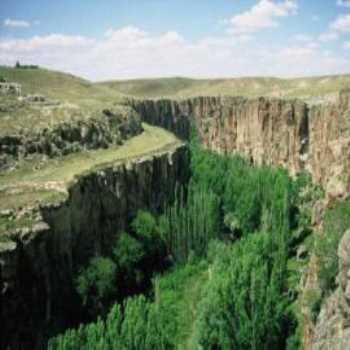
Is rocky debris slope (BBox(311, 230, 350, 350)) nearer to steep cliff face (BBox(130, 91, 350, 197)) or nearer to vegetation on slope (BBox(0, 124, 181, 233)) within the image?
steep cliff face (BBox(130, 91, 350, 197))

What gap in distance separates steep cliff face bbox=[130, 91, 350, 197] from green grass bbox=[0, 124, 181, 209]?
76.8 ft

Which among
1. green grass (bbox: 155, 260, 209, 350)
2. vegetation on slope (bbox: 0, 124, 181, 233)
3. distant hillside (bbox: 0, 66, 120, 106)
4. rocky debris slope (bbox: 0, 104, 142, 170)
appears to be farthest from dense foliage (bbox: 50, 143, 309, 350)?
distant hillside (bbox: 0, 66, 120, 106)

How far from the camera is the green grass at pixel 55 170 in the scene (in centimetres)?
5681

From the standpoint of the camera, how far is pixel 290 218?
79.7m

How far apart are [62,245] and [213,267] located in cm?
1785

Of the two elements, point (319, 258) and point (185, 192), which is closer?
point (319, 258)

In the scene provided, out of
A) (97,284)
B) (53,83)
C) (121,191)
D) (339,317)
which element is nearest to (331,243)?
(339,317)

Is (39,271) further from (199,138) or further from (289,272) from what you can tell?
(199,138)

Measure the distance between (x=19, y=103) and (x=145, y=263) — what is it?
38827 millimetres

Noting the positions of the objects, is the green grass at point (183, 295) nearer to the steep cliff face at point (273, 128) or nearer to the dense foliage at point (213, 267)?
the dense foliage at point (213, 267)

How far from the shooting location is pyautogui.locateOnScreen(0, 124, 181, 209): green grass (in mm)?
56812

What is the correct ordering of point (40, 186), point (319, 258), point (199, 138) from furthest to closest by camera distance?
point (199, 138), point (40, 186), point (319, 258)

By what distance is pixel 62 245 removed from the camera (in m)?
54.9

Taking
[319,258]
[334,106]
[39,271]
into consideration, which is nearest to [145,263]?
[39,271]
